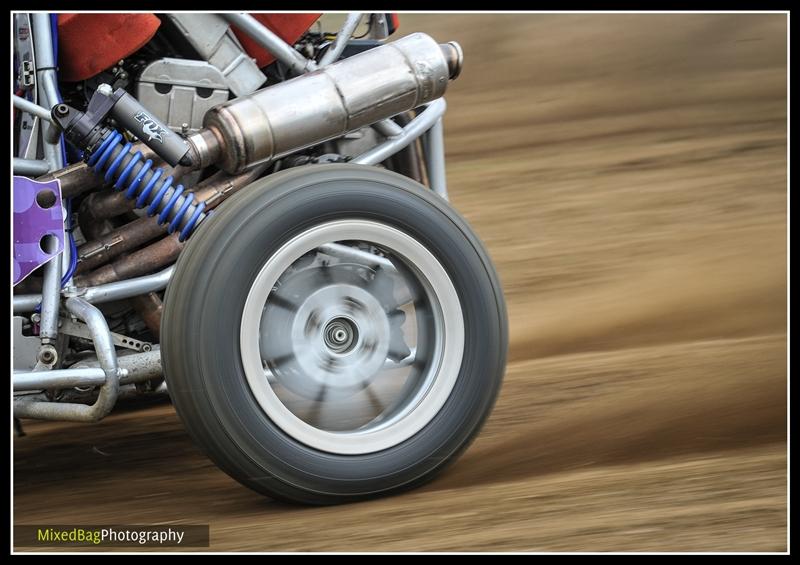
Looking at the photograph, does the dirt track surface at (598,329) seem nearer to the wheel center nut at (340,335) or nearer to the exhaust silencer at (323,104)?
the wheel center nut at (340,335)

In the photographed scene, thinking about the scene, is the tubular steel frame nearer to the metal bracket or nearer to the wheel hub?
the metal bracket

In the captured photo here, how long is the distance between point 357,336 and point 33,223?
2.99 feet

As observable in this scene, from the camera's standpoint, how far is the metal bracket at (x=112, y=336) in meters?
3.08

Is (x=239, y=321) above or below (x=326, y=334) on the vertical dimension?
above

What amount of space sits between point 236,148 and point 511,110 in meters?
4.83

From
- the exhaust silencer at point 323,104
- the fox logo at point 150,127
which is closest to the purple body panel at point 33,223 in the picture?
the fox logo at point 150,127

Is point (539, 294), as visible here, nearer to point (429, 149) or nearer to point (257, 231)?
point (429, 149)

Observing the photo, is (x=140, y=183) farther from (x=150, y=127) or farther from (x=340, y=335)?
(x=340, y=335)

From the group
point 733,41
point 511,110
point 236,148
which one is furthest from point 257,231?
point 733,41

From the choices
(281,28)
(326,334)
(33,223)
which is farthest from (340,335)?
(281,28)

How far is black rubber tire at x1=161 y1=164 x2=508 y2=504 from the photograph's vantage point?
8.93ft

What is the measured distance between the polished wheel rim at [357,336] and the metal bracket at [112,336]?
1.56 ft

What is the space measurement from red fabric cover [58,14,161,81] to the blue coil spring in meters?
0.24

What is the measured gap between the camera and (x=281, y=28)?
3.36 m
